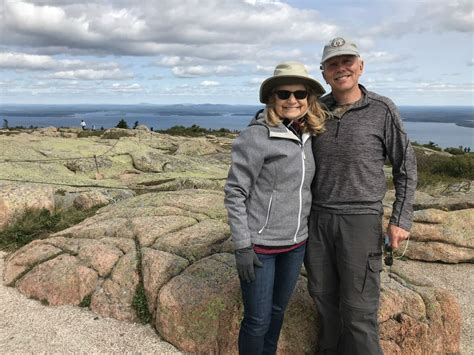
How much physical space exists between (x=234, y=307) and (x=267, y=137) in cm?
273

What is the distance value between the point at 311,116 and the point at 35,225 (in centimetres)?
815

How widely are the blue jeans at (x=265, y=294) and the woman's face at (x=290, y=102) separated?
1.38m

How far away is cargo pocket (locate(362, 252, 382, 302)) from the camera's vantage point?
4.42 metres

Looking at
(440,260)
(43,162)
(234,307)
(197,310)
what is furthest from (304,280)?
(43,162)

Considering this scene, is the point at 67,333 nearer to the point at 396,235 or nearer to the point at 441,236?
the point at 396,235

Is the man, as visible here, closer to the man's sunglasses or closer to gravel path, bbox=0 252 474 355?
the man's sunglasses

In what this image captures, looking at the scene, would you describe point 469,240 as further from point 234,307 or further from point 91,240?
point 91,240

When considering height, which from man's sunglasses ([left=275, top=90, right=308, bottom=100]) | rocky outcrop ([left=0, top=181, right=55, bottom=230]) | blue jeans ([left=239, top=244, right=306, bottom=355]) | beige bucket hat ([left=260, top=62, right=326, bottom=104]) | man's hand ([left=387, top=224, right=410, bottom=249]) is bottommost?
rocky outcrop ([left=0, top=181, right=55, bottom=230])

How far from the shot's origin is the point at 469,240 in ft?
32.1

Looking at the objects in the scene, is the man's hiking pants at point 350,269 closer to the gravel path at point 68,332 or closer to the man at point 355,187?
the man at point 355,187

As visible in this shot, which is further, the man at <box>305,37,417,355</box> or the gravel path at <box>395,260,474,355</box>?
the gravel path at <box>395,260,474,355</box>

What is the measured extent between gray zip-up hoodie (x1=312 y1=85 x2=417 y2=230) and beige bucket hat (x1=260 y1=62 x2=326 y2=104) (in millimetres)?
492

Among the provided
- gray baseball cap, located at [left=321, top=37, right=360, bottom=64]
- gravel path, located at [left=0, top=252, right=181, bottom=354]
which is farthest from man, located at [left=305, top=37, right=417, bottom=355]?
gravel path, located at [left=0, top=252, right=181, bottom=354]

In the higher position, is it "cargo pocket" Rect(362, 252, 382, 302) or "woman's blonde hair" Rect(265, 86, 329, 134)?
"woman's blonde hair" Rect(265, 86, 329, 134)
